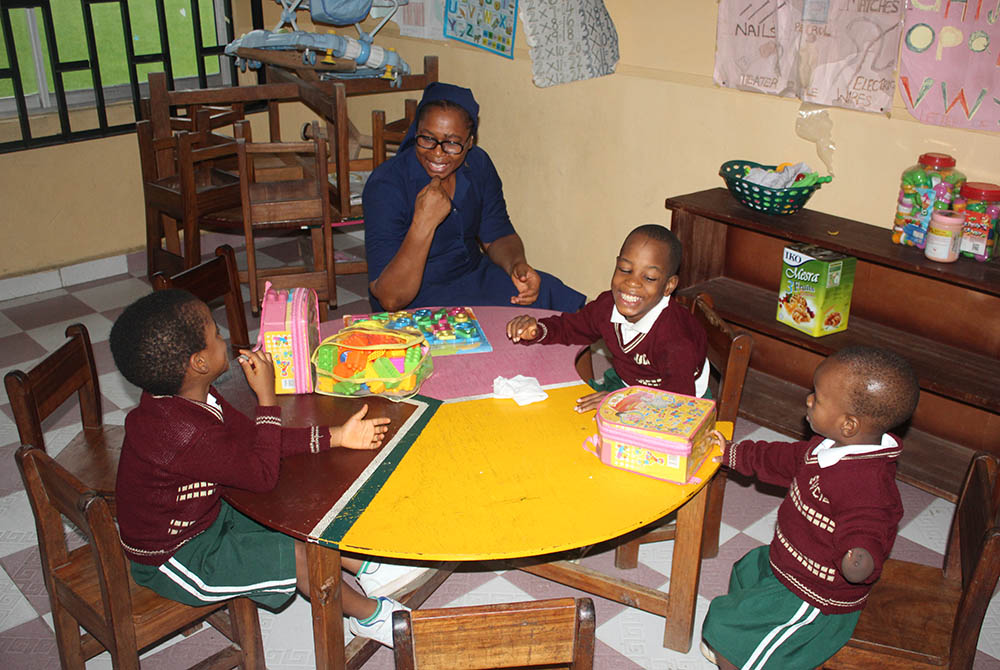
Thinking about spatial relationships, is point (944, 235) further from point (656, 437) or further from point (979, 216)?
point (656, 437)

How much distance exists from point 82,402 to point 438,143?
1.36 metres

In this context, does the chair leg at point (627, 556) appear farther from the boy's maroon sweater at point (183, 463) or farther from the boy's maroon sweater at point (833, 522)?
the boy's maroon sweater at point (183, 463)

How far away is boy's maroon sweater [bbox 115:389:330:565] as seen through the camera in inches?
69.1

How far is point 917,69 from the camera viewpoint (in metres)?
2.89

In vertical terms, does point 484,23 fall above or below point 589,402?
above

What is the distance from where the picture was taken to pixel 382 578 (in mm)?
2426

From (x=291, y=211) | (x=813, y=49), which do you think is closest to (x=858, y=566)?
(x=813, y=49)

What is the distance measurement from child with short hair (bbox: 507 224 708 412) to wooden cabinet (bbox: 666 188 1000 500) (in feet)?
3.09

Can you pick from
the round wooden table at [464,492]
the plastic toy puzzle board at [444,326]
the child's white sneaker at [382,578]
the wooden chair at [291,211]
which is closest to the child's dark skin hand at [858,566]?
the round wooden table at [464,492]

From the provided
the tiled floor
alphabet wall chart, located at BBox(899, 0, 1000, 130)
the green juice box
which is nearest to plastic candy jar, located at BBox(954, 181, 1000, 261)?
alphabet wall chart, located at BBox(899, 0, 1000, 130)

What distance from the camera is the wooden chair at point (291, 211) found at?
3857mm

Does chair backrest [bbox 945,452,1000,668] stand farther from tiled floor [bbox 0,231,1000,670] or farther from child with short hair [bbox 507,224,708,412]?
tiled floor [bbox 0,231,1000,670]

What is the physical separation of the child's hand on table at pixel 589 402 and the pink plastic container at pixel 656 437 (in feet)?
0.34

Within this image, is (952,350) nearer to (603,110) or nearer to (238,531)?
(603,110)
